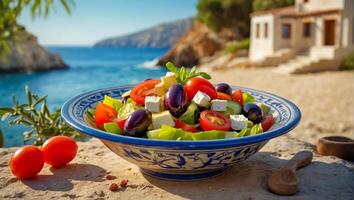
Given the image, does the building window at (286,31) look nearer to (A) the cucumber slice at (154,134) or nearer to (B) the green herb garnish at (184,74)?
(B) the green herb garnish at (184,74)

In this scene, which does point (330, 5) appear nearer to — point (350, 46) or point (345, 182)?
point (350, 46)

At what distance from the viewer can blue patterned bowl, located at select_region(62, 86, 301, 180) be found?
4.27ft

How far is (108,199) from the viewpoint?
143 centimetres

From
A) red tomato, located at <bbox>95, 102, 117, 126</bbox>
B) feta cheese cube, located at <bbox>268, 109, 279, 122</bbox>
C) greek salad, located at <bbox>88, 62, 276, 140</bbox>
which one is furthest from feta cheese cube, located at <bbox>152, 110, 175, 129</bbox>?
feta cheese cube, located at <bbox>268, 109, 279, 122</bbox>

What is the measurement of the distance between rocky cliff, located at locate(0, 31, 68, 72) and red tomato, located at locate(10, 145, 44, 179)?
2934 cm

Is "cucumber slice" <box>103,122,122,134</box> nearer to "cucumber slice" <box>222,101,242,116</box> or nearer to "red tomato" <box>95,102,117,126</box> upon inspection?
"red tomato" <box>95,102,117,126</box>

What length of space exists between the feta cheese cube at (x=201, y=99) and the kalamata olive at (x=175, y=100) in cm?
5

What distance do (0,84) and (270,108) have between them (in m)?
24.3

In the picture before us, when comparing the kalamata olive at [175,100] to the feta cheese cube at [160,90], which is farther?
the feta cheese cube at [160,90]

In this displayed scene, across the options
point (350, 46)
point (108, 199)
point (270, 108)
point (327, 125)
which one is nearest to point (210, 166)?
point (108, 199)

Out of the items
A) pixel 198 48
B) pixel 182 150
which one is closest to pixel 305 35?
pixel 198 48

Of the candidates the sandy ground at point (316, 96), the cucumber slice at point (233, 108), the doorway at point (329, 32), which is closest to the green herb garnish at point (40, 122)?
the cucumber slice at point (233, 108)

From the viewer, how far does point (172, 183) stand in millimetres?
1564

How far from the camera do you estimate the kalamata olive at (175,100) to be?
1460 mm
